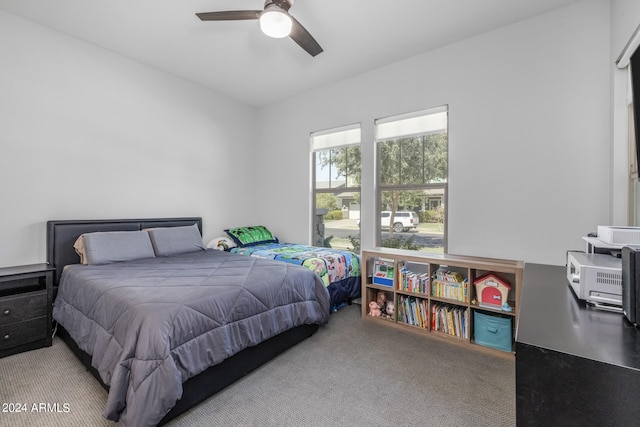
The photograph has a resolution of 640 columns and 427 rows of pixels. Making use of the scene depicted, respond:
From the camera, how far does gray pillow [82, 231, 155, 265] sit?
269 cm

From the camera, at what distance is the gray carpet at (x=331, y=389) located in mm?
1617

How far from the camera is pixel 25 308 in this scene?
7.58ft

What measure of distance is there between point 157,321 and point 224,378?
656 millimetres

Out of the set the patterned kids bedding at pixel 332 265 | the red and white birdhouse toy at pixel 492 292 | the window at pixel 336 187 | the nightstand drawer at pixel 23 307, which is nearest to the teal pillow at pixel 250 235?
the patterned kids bedding at pixel 332 265

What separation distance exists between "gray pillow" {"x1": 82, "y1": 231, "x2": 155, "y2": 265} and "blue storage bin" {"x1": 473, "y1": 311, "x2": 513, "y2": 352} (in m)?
3.27

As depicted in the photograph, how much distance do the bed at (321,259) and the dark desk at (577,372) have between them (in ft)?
7.02

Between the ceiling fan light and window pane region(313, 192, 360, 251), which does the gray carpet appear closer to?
window pane region(313, 192, 360, 251)

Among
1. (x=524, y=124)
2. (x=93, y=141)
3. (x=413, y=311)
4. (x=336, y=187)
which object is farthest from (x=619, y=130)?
(x=93, y=141)

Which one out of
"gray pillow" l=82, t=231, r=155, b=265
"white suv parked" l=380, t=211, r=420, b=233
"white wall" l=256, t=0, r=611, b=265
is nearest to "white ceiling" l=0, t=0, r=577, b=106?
"white wall" l=256, t=0, r=611, b=265

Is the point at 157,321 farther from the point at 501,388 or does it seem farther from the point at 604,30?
the point at 604,30

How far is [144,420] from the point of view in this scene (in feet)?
4.43

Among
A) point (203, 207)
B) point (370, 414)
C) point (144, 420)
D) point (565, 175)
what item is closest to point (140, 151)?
point (203, 207)

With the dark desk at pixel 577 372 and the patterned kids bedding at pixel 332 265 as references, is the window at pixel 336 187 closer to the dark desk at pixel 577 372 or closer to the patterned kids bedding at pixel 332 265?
the patterned kids bedding at pixel 332 265

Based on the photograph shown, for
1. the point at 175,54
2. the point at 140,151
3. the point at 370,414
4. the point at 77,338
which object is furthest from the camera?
the point at 140,151
